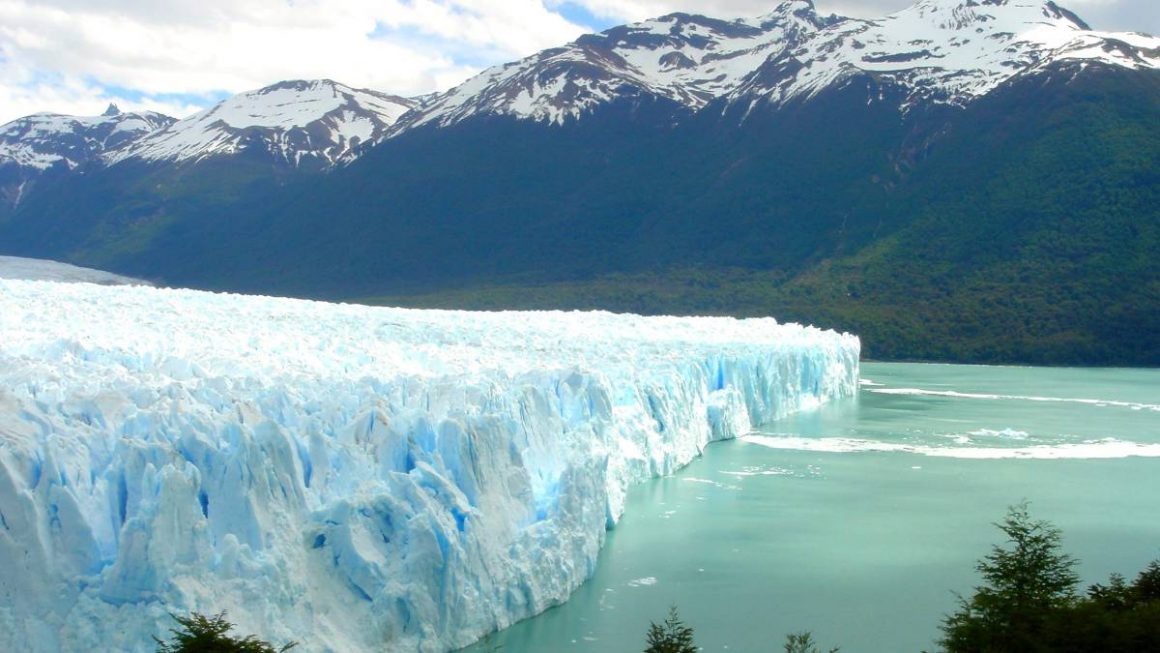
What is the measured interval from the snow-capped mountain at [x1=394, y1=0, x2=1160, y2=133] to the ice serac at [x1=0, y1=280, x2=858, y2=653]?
2138 inches

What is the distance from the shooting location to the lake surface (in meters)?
10.5

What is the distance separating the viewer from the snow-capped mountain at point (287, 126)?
94.9 metres

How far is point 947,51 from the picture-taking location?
70.1 metres

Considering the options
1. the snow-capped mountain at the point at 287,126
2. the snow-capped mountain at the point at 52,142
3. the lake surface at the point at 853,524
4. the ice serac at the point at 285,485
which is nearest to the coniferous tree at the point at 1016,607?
the lake surface at the point at 853,524

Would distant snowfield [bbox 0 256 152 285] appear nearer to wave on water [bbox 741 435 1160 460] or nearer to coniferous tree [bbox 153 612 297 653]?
wave on water [bbox 741 435 1160 460]

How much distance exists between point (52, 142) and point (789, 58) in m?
67.3

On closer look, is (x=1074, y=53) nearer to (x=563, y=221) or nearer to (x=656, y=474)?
(x=563, y=221)

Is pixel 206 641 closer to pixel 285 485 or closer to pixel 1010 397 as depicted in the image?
pixel 285 485

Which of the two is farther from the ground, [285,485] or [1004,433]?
[285,485]

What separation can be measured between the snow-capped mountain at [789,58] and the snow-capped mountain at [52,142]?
117 feet

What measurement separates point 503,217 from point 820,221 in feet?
60.8

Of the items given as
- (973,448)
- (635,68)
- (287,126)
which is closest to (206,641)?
(973,448)

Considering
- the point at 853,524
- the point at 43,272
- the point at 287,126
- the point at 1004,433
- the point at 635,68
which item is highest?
the point at 635,68

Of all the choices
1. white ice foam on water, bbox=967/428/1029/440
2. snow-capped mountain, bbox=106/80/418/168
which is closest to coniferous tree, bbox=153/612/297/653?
white ice foam on water, bbox=967/428/1029/440
